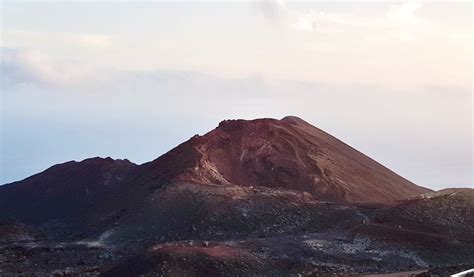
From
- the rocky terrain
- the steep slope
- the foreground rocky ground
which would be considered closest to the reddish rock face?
the rocky terrain

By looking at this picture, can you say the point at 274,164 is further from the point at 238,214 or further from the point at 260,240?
the point at 260,240

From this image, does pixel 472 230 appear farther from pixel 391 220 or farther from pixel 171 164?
pixel 171 164

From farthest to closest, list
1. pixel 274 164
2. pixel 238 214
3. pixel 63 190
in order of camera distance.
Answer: pixel 63 190, pixel 274 164, pixel 238 214

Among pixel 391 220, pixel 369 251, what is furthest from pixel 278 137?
pixel 369 251

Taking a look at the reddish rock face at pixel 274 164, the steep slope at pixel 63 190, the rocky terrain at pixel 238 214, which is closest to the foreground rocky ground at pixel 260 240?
the rocky terrain at pixel 238 214

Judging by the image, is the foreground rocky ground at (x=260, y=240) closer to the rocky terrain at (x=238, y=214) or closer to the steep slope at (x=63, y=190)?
the rocky terrain at (x=238, y=214)

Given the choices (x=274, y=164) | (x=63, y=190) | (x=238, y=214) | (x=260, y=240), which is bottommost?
(x=260, y=240)

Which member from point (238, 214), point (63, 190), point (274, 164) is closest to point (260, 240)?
point (238, 214)
